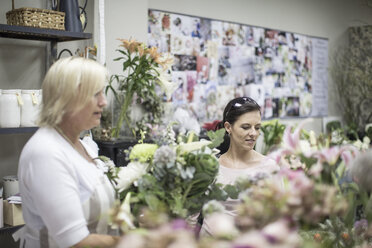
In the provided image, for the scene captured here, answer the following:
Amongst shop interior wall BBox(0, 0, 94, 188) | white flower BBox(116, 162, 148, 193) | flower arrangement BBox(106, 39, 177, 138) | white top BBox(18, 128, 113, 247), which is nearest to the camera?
white top BBox(18, 128, 113, 247)

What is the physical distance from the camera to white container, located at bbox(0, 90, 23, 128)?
2514 mm

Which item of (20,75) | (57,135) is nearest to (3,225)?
(20,75)

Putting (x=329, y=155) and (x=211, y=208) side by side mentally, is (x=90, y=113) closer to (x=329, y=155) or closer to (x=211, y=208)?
(x=211, y=208)

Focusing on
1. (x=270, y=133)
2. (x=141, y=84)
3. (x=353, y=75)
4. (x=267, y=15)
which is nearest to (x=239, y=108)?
(x=141, y=84)

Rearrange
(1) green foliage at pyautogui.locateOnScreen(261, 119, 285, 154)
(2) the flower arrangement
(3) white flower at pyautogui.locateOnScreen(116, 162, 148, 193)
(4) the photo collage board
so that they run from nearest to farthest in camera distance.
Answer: (3) white flower at pyautogui.locateOnScreen(116, 162, 148, 193) → (2) the flower arrangement → (4) the photo collage board → (1) green foliage at pyautogui.locateOnScreen(261, 119, 285, 154)

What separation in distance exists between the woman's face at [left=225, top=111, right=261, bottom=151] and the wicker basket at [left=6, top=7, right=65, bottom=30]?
128cm

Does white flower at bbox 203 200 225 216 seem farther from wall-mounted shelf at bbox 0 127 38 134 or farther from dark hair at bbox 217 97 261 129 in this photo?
wall-mounted shelf at bbox 0 127 38 134

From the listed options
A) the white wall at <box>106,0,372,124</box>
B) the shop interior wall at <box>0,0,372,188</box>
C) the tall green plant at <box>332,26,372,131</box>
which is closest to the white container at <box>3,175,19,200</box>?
the shop interior wall at <box>0,0,372,188</box>

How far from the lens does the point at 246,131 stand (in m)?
2.32

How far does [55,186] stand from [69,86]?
A: 29cm

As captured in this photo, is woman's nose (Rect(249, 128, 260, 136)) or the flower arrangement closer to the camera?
woman's nose (Rect(249, 128, 260, 136))

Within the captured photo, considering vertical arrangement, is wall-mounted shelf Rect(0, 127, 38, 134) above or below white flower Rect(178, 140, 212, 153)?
below

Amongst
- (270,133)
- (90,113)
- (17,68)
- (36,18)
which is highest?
(36,18)

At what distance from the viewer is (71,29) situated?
9.25 feet
